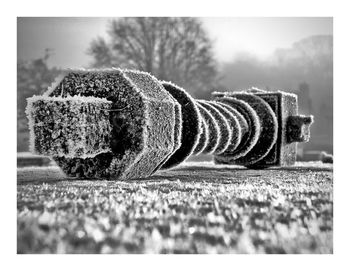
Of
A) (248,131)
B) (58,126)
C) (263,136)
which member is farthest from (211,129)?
(58,126)

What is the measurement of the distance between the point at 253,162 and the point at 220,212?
2.19 metres

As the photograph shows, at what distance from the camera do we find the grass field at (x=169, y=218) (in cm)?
187

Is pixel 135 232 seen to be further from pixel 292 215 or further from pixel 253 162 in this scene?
pixel 253 162

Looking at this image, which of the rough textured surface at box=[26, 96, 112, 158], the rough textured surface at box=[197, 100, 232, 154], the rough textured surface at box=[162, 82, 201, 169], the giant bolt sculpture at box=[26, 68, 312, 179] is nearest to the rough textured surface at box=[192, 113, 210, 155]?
the giant bolt sculpture at box=[26, 68, 312, 179]

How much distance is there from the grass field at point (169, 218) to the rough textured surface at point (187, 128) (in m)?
0.41

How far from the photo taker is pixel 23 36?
10.5 feet

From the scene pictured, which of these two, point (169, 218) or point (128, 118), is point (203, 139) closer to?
point (128, 118)

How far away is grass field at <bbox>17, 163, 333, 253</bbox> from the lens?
6.13ft

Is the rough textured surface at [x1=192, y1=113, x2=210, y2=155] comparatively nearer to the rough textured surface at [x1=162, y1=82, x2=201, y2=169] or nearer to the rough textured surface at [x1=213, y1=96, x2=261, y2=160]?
the rough textured surface at [x1=162, y1=82, x2=201, y2=169]

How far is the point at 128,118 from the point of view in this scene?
281cm

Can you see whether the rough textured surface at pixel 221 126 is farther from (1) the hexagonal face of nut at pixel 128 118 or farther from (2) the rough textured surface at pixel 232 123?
(1) the hexagonal face of nut at pixel 128 118

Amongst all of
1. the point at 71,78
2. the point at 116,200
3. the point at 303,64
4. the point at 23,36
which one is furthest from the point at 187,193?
the point at 303,64

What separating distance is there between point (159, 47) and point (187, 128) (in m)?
1.70

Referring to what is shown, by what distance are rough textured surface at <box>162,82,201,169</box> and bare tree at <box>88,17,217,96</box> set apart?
68 cm
